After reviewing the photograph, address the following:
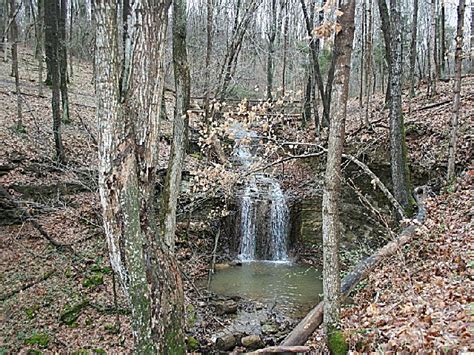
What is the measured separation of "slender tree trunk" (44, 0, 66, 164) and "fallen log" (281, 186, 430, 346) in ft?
30.7

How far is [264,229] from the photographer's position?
13.8 meters

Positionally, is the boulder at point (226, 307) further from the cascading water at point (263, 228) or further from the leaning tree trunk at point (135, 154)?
the leaning tree trunk at point (135, 154)

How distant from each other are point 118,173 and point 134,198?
318 mm

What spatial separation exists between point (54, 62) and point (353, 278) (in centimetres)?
1143

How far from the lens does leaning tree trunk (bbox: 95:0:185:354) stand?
413cm

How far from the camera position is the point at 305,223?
13109mm

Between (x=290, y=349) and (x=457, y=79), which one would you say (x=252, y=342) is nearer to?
(x=290, y=349)

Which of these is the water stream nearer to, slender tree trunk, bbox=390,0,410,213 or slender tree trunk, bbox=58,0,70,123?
slender tree trunk, bbox=390,0,410,213

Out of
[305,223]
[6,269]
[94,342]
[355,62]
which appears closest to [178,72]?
[94,342]

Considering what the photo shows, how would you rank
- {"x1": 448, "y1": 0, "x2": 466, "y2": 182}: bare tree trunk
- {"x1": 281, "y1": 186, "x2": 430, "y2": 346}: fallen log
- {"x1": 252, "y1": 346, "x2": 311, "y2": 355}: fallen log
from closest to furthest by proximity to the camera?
{"x1": 252, "y1": 346, "x2": 311, "y2": 355}: fallen log, {"x1": 281, "y1": 186, "x2": 430, "y2": 346}: fallen log, {"x1": 448, "y1": 0, "x2": 466, "y2": 182}: bare tree trunk

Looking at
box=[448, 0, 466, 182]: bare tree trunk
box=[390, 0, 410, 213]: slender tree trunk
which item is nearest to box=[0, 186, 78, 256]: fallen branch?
box=[390, 0, 410, 213]: slender tree trunk

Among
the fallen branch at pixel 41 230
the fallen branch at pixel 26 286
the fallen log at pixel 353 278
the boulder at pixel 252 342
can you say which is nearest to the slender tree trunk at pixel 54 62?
the fallen branch at pixel 41 230

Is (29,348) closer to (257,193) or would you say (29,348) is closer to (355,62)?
(257,193)

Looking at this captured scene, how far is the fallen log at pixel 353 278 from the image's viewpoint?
5.07 m
